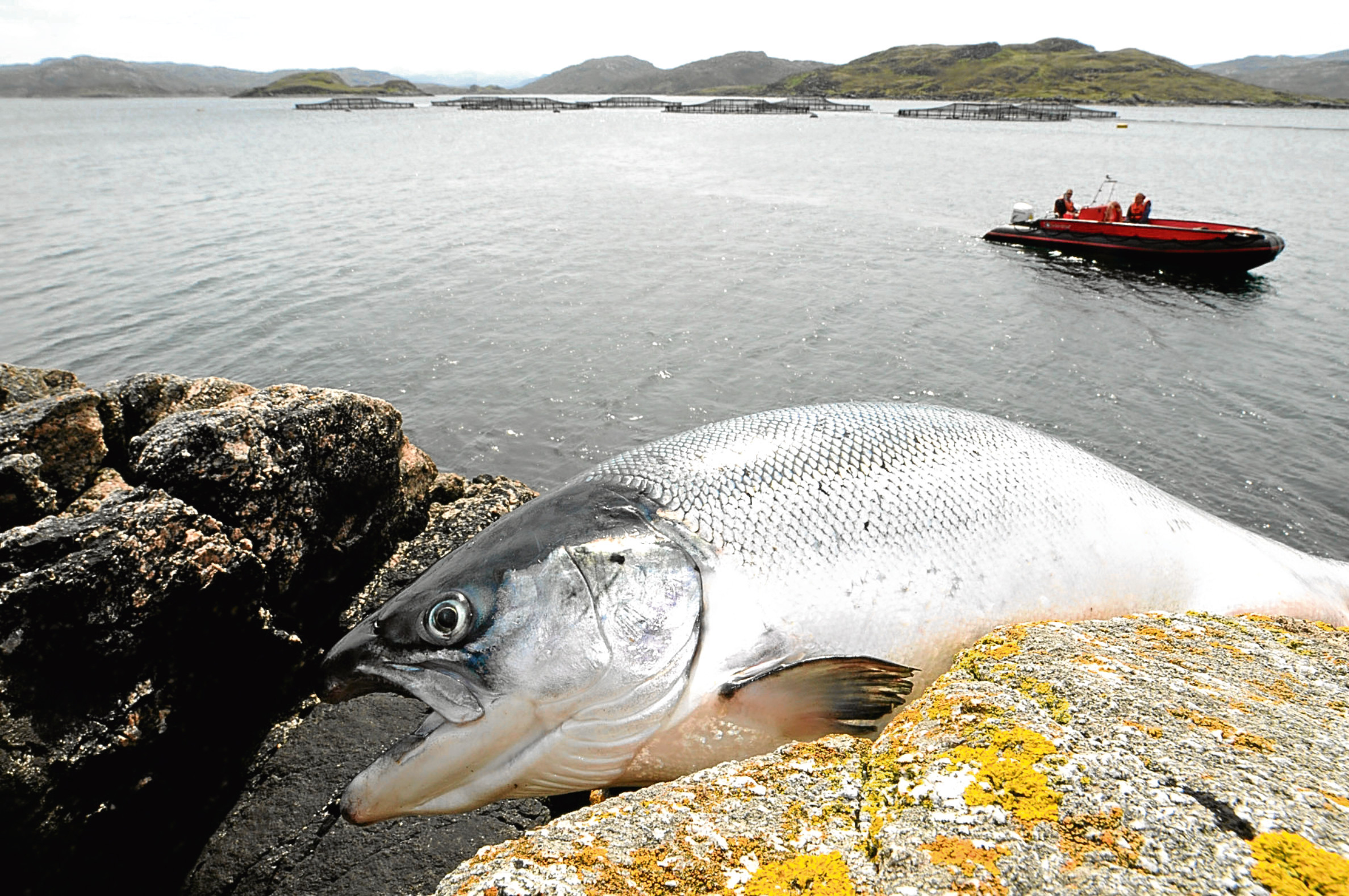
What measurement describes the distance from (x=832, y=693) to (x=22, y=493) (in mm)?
5642

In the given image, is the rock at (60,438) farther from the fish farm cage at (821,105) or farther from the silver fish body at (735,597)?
the fish farm cage at (821,105)

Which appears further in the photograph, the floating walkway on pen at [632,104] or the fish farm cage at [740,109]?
the floating walkway on pen at [632,104]

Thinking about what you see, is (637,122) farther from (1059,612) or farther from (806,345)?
(1059,612)

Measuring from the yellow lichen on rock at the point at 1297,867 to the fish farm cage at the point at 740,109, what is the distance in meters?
137

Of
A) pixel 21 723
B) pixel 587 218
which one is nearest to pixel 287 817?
pixel 21 723

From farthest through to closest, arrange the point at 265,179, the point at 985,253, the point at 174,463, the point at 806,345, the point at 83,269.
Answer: the point at 265,179, the point at 985,253, the point at 83,269, the point at 806,345, the point at 174,463

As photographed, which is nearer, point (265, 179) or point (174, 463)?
Result: point (174, 463)

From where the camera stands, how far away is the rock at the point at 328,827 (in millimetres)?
3945

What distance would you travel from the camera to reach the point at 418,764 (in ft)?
9.09

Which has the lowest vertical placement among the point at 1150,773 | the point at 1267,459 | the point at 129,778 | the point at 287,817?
the point at 1267,459

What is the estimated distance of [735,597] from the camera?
9.52ft

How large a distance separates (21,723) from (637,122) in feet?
392

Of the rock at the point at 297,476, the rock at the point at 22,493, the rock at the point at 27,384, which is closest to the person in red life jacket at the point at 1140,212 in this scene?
the rock at the point at 297,476

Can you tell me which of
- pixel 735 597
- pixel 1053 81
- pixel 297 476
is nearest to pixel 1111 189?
pixel 297 476
